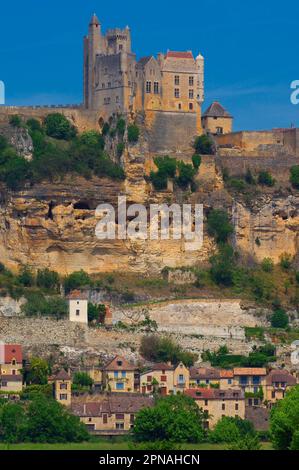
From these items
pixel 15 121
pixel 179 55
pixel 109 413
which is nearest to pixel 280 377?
pixel 109 413

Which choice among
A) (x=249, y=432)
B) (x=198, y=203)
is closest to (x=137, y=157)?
(x=198, y=203)

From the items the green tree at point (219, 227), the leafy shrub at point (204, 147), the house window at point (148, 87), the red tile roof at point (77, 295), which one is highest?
the house window at point (148, 87)

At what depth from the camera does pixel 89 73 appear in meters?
87.1

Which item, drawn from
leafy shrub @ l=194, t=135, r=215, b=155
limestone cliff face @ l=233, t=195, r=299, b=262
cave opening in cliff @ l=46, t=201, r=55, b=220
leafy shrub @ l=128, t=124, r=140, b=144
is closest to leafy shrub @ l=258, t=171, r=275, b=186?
limestone cliff face @ l=233, t=195, r=299, b=262

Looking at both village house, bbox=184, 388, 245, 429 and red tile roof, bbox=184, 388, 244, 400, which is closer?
village house, bbox=184, 388, 245, 429

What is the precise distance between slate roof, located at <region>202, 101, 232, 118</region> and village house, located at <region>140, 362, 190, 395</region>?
16.9 m

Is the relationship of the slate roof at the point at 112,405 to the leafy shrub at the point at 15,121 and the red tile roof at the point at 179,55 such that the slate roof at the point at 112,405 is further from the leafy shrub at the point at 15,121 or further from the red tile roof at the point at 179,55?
the red tile roof at the point at 179,55

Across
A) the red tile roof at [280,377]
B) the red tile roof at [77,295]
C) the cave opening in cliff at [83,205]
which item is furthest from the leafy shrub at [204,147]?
the red tile roof at [280,377]

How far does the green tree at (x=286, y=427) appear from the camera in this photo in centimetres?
6212

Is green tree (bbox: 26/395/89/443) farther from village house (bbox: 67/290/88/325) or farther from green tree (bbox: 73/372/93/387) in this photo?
village house (bbox: 67/290/88/325)

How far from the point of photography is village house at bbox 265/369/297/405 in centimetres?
7550

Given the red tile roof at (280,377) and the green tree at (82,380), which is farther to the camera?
the red tile roof at (280,377)

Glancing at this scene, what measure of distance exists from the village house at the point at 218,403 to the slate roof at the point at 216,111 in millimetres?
18791

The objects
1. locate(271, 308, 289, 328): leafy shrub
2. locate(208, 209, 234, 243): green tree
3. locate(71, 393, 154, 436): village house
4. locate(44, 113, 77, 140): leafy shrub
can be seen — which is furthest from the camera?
locate(44, 113, 77, 140): leafy shrub
